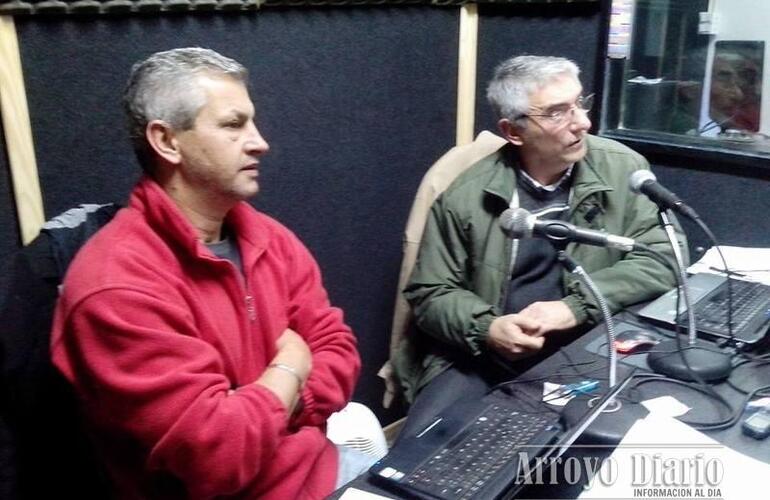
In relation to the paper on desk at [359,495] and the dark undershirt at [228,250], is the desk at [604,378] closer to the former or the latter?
the paper on desk at [359,495]

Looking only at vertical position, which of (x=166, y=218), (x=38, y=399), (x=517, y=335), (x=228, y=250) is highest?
(x=166, y=218)

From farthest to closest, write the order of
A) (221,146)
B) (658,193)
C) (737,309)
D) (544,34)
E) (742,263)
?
(544,34), (742,263), (737,309), (658,193), (221,146)

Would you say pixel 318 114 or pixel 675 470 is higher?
pixel 318 114

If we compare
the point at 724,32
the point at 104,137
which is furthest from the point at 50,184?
the point at 724,32

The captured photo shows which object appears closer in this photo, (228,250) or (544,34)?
(228,250)

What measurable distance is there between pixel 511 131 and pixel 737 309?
0.68 meters

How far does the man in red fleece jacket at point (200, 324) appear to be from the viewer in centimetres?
106

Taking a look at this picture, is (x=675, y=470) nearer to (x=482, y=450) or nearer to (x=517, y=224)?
(x=482, y=450)

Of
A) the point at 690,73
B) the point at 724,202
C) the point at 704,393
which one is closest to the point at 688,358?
the point at 704,393

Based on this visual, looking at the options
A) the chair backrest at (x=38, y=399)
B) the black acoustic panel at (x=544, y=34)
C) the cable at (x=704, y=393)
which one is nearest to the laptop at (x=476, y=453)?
the cable at (x=704, y=393)

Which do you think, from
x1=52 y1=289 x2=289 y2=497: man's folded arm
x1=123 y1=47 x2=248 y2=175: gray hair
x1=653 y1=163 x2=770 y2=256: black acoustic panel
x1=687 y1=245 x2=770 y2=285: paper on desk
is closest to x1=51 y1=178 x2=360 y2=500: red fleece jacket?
x1=52 y1=289 x2=289 y2=497: man's folded arm

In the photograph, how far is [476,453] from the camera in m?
1.06

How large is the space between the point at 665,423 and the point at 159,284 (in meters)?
0.81

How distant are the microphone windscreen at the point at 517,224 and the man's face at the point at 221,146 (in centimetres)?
46
